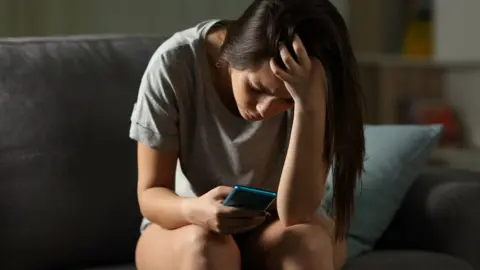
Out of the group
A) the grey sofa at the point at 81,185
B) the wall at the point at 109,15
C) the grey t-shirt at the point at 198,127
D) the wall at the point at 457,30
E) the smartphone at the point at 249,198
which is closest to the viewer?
the smartphone at the point at 249,198

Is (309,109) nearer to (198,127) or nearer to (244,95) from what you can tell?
(244,95)

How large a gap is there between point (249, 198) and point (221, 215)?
0.06 metres

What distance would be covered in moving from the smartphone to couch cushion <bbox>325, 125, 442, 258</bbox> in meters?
0.39

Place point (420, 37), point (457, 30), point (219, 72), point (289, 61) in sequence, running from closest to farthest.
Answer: point (289, 61)
point (219, 72)
point (457, 30)
point (420, 37)

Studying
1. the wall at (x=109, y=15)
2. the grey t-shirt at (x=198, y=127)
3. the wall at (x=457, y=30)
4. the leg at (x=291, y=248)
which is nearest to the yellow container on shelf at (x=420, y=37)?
the wall at (x=457, y=30)

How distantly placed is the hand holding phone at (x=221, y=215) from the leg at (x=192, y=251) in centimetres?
2

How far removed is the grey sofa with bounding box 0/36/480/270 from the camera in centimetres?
160

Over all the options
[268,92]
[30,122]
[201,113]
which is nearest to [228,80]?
[201,113]

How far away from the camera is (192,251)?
4.09 feet

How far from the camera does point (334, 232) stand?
1.46m

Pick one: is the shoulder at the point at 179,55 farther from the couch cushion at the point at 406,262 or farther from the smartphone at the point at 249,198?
the couch cushion at the point at 406,262

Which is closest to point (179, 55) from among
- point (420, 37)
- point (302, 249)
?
point (302, 249)

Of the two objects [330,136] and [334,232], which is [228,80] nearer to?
[330,136]

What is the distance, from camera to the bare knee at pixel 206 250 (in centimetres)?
124
